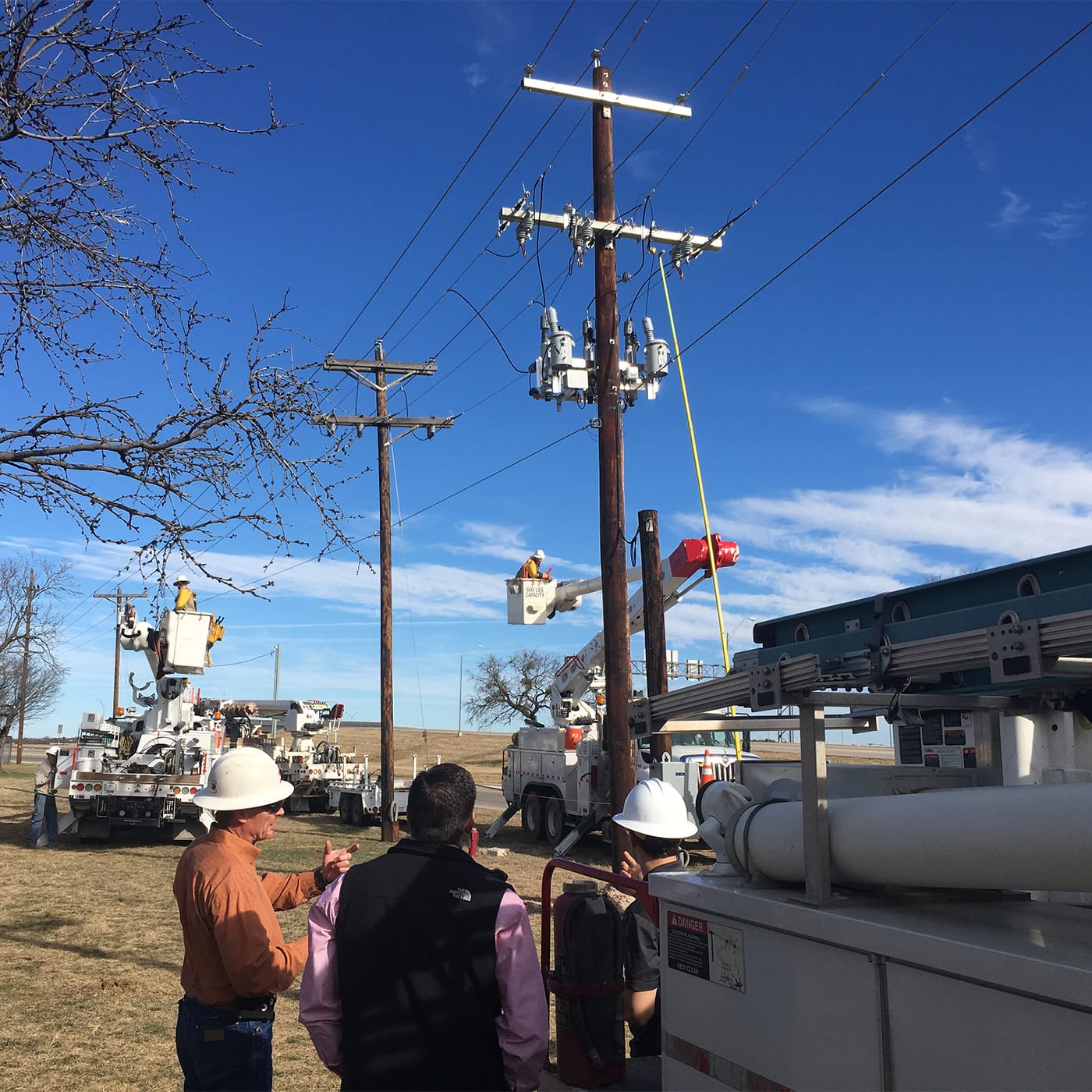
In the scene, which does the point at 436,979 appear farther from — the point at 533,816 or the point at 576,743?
the point at 533,816

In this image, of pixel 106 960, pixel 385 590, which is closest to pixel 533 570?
pixel 385 590

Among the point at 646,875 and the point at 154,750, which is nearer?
the point at 646,875

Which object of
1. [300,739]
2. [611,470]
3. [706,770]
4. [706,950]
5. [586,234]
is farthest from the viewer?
[300,739]

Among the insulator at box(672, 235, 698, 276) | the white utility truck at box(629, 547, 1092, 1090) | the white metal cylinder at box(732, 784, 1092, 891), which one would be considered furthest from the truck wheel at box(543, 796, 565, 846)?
the white metal cylinder at box(732, 784, 1092, 891)

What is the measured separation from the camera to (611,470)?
10.8 meters

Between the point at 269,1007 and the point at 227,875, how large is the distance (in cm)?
53

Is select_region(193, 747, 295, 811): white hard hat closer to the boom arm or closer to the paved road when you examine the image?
the boom arm

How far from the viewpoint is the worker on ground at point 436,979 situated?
2842mm

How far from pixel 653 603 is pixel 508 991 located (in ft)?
35.9

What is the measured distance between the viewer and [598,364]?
11117mm

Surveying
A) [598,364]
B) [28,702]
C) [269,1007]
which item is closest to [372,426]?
[598,364]

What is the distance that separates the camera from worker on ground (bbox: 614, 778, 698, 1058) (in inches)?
147

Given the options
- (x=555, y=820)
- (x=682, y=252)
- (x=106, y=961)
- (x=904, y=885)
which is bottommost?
(x=106, y=961)

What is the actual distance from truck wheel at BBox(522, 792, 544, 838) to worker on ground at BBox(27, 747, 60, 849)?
830cm
